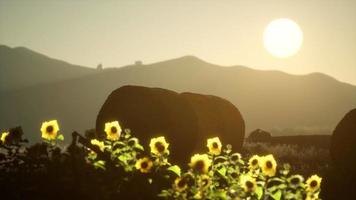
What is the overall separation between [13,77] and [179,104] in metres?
154

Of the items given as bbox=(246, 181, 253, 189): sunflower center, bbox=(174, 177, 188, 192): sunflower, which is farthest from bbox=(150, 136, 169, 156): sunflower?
bbox=(246, 181, 253, 189): sunflower center

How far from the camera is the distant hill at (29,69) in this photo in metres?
156

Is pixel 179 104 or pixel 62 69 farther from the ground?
pixel 62 69

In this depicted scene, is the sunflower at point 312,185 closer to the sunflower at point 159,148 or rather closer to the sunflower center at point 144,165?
the sunflower at point 159,148

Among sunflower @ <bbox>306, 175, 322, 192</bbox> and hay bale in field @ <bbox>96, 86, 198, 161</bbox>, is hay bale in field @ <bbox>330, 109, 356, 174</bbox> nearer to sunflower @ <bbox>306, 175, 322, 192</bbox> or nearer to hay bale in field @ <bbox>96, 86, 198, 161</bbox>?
hay bale in field @ <bbox>96, 86, 198, 161</bbox>

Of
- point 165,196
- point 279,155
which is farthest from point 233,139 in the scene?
point 165,196

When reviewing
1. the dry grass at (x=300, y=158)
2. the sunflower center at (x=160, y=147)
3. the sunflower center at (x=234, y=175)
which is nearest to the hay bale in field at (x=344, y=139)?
the dry grass at (x=300, y=158)

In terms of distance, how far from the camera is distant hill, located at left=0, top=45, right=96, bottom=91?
511 feet

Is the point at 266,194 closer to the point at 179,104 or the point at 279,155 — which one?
the point at 179,104

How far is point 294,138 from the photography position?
29.7 meters

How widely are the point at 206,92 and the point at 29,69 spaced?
69.7m

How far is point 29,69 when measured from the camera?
165m

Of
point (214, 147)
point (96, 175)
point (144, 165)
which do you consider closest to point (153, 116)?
point (214, 147)

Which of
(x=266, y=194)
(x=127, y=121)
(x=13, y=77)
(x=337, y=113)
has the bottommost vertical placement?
(x=266, y=194)
